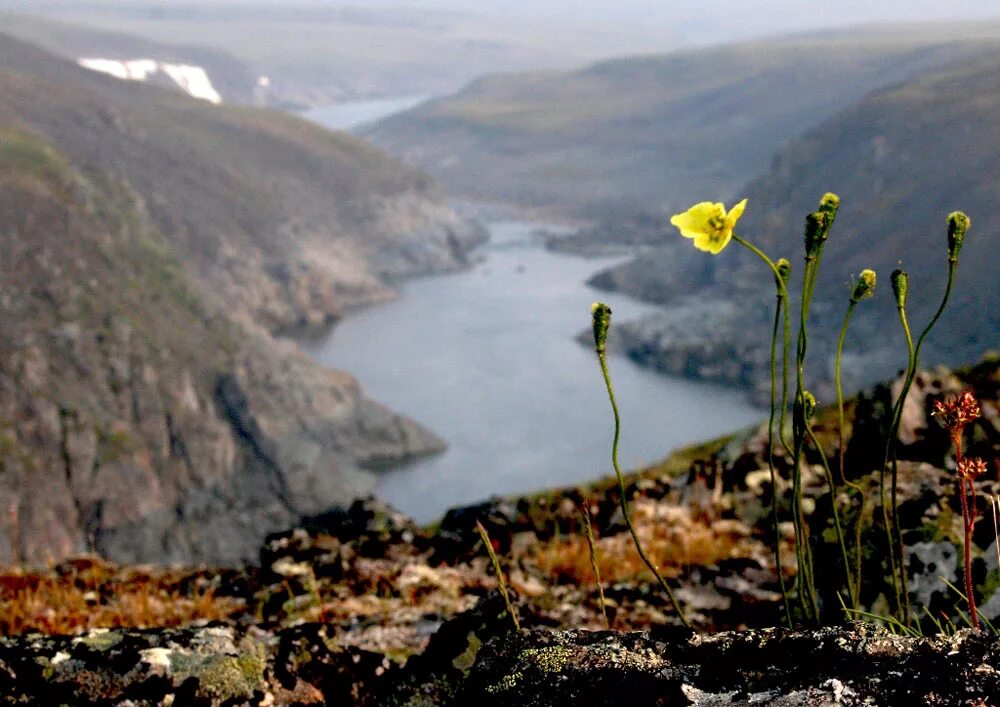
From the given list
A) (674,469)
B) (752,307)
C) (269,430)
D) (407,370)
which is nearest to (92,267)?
(269,430)

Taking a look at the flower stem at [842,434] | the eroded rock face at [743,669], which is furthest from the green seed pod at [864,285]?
the eroded rock face at [743,669]

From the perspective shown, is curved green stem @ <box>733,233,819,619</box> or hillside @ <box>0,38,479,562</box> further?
hillside @ <box>0,38,479,562</box>

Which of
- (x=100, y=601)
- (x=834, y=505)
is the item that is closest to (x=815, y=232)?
(x=834, y=505)

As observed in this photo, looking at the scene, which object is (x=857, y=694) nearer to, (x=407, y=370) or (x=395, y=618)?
(x=395, y=618)

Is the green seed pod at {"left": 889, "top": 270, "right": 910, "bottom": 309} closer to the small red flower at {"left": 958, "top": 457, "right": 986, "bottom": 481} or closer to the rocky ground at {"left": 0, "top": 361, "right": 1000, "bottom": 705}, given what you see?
the small red flower at {"left": 958, "top": 457, "right": 986, "bottom": 481}

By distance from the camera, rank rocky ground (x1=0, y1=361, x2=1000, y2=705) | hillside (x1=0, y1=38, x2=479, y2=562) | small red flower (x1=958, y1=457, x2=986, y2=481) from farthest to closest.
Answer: hillside (x1=0, y1=38, x2=479, y2=562) → small red flower (x1=958, y1=457, x2=986, y2=481) → rocky ground (x1=0, y1=361, x2=1000, y2=705)

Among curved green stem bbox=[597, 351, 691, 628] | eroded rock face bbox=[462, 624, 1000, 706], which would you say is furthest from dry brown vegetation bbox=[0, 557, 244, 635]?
curved green stem bbox=[597, 351, 691, 628]

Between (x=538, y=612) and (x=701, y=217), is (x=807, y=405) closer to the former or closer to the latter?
(x=701, y=217)
